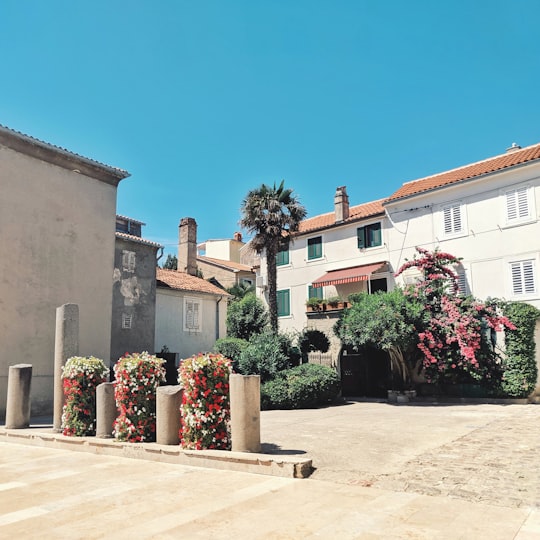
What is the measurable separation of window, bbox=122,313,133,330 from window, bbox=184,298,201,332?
5038mm

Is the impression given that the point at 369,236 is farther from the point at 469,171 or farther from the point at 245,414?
the point at 245,414

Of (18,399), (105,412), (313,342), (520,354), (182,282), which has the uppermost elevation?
(182,282)

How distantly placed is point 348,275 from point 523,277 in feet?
28.5

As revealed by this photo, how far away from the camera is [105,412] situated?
10414 millimetres

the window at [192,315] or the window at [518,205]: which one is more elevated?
the window at [518,205]

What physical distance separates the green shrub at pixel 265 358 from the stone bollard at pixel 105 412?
1027cm

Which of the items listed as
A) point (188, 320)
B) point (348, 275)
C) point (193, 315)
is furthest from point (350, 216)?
point (188, 320)

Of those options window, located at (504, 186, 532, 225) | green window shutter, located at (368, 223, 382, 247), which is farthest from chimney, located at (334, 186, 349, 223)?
window, located at (504, 186, 532, 225)

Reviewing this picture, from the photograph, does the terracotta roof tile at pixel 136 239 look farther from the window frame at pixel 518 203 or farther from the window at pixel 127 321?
the window frame at pixel 518 203

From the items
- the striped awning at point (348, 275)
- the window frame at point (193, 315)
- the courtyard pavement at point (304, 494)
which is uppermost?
the striped awning at point (348, 275)

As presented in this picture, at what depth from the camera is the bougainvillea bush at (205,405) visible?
8.62 metres

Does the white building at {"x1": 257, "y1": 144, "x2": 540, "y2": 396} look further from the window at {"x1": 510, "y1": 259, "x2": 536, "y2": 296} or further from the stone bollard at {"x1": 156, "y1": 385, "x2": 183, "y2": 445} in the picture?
the stone bollard at {"x1": 156, "y1": 385, "x2": 183, "y2": 445}

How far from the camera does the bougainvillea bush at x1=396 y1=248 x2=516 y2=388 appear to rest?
19.9 m

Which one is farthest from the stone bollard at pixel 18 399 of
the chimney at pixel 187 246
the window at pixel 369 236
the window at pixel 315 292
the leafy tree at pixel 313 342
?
the chimney at pixel 187 246
